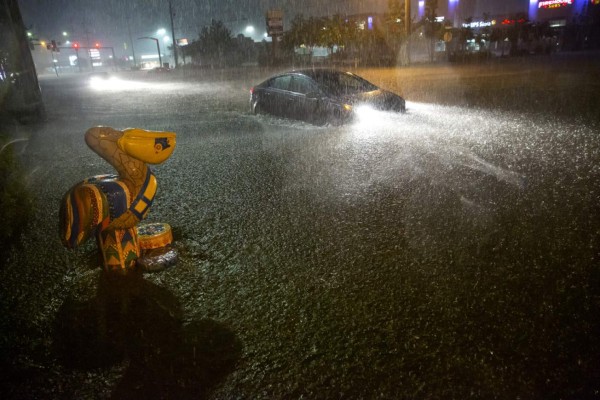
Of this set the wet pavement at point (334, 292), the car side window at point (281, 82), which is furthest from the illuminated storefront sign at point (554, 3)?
the wet pavement at point (334, 292)

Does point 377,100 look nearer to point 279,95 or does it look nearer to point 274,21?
point 279,95

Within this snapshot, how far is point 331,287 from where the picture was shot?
3.04 m

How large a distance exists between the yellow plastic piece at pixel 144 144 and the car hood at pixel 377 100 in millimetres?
6830

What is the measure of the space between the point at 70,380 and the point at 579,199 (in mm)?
4991

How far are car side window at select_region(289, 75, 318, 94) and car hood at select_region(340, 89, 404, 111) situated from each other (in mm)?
813

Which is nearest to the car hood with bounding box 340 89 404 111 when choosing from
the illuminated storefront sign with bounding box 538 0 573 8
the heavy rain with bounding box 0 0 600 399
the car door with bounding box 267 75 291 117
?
the car door with bounding box 267 75 291 117

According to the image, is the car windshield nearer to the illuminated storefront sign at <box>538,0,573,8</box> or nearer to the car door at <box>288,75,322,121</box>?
the car door at <box>288,75,322,121</box>

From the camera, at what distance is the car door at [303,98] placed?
30.9 feet

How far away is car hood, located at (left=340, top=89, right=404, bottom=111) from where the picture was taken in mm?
9359

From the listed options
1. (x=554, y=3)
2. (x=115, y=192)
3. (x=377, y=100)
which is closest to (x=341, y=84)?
(x=377, y=100)

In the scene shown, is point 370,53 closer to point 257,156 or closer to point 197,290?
point 257,156

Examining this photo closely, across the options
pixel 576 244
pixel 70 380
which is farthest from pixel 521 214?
pixel 70 380

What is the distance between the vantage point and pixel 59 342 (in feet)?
8.37

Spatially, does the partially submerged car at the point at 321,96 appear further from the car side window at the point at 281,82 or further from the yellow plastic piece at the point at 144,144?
the yellow plastic piece at the point at 144,144
